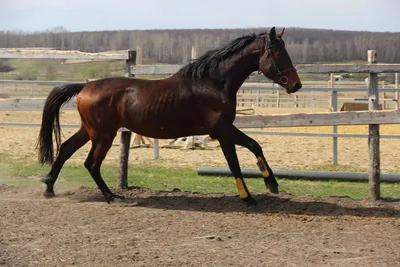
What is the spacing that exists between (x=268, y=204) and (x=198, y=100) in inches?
58.9

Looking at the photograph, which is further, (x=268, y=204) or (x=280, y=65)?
(x=268, y=204)

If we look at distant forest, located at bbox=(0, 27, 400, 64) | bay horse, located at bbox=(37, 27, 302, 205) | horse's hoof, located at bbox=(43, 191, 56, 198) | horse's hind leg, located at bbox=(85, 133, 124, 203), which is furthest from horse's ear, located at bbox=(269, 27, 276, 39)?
distant forest, located at bbox=(0, 27, 400, 64)

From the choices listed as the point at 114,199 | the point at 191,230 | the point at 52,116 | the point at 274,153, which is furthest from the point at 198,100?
the point at 274,153

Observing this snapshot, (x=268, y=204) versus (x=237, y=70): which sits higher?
(x=237, y=70)

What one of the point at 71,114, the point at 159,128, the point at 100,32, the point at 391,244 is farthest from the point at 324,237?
the point at 100,32

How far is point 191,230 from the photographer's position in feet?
20.4

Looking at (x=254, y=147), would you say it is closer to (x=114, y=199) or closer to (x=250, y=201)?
(x=250, y=201)

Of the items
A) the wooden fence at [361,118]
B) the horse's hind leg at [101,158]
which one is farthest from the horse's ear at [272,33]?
the horse's hind leg at [101,158]

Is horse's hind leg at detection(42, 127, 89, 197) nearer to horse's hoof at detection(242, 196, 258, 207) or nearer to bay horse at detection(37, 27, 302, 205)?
bay horse at detection(37, 27, 302, 205)

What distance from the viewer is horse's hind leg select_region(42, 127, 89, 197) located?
27.2ft

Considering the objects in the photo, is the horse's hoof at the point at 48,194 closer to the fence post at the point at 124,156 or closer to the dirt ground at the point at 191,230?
the dirt ground at the point at 191,230

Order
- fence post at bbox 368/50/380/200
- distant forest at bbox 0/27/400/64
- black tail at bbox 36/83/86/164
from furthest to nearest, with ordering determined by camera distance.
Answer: distant forest at bbox 0/27/400/64, black tail at bbox 36/83/86/164, fence post at bbox 368/50/380/200

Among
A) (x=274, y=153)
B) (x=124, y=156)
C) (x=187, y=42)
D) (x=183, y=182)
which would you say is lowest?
(x=274, y=153)

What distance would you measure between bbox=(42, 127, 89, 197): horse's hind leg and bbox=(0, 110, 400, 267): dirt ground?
187 millimetres
